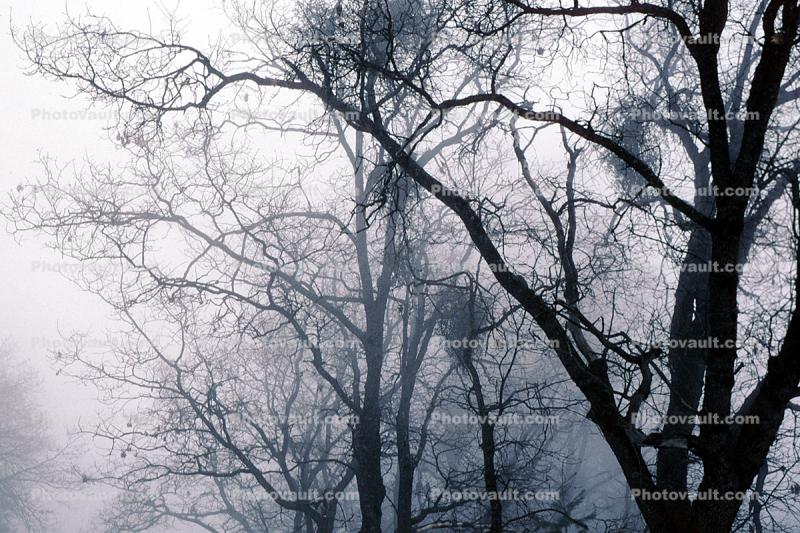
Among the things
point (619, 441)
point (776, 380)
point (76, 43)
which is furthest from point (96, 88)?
point (776, 380)

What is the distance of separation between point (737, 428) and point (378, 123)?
139 inches

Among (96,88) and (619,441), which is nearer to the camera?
(619,441)

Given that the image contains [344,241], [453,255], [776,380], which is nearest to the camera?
[776,380]

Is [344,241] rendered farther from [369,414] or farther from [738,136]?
[738,136]

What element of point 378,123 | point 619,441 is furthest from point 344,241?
point 619,441

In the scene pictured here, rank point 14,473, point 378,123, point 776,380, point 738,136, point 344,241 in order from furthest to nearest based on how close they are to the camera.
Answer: point 14,473
point 344,241
point 738,136
point 378,123
point 776,380

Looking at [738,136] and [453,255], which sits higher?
[453,255]

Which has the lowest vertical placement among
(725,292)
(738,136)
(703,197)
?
(725,292)

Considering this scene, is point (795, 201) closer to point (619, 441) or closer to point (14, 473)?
point (619, 441)

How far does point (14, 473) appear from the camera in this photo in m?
26.4

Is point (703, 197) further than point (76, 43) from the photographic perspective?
Yes

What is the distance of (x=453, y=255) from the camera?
14305mm

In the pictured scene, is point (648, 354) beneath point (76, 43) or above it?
beneath

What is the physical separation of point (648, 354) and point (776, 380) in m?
0.75
